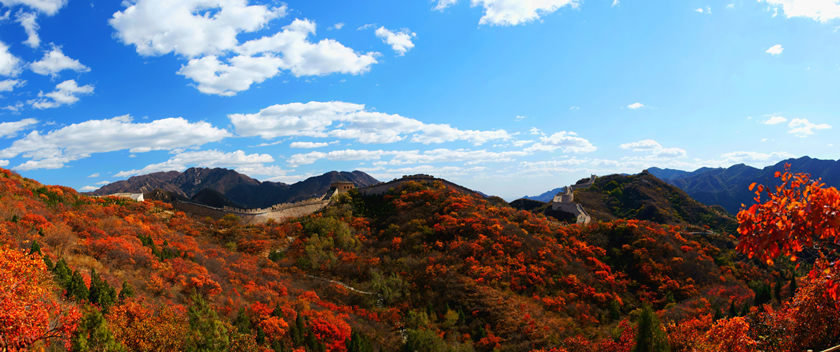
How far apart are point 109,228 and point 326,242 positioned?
15.1 metres

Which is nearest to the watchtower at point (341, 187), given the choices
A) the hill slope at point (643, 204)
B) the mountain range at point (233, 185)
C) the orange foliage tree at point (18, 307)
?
the hill slope at point (643, 204)

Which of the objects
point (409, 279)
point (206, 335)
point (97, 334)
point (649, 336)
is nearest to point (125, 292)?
point (206, 335)

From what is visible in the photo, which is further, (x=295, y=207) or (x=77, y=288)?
(x=295, y=207)

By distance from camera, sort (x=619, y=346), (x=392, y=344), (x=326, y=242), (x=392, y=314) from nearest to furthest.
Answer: (x=619, y=346)
(x=392, y=344)
(x=392, y=314)
(x=326, y=242)

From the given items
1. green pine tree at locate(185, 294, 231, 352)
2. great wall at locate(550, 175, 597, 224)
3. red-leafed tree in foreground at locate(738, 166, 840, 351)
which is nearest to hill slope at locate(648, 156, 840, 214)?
great wall at locate(550, 175, 597, 224)

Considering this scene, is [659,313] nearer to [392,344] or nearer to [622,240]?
[622,240]

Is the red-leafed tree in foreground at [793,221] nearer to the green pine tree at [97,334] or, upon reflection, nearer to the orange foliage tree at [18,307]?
the orange foliage tree at [18,307]

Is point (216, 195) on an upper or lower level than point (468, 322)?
upper

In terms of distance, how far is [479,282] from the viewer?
27031 millimetres

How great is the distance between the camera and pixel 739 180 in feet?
488

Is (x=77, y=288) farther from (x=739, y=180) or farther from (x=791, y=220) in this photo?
(x=739, y=180)

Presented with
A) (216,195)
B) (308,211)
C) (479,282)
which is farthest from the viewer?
(216,195)

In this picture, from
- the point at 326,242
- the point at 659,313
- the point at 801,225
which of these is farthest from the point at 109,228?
the point at 659,313

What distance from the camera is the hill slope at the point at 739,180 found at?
116125mm
